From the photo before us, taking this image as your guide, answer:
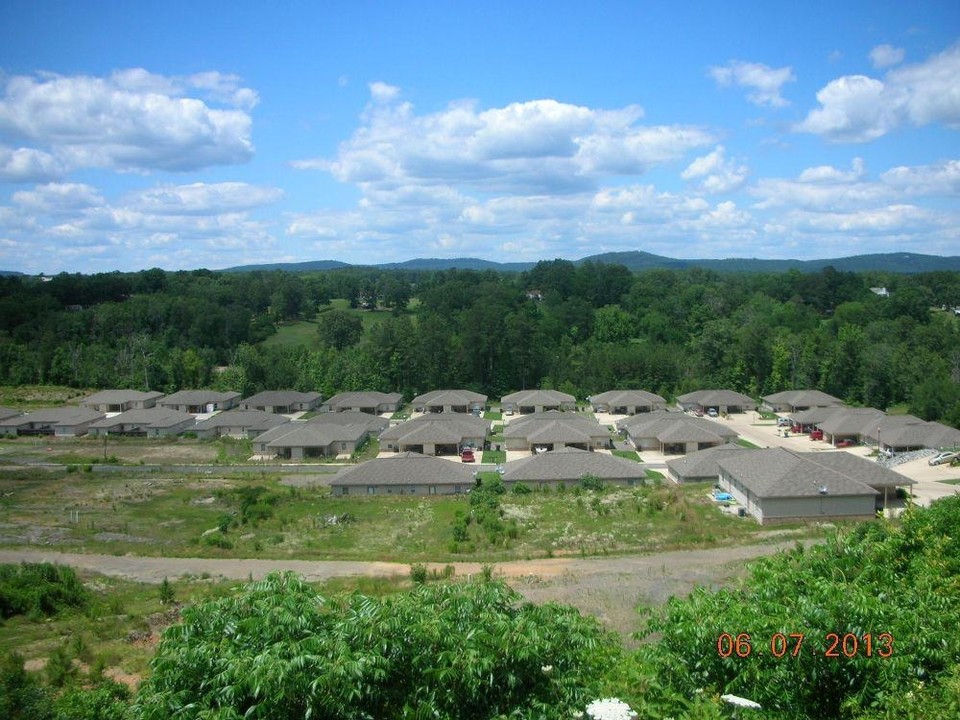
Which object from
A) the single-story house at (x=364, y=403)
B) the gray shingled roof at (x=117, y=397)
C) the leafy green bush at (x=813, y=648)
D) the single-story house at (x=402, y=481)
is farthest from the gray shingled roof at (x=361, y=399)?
the leafy green bush at (x=813, y=648)

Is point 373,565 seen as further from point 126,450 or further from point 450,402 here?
point 450,402

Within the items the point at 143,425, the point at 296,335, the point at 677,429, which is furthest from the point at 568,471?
the point at 296,335

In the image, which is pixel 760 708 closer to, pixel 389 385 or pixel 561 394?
pixel 561 394

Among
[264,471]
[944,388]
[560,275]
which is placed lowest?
[264,471]

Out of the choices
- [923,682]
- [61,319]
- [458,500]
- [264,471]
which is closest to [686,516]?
[458,500]

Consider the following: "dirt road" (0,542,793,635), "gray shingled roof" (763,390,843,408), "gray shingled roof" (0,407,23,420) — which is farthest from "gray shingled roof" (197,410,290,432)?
"gray shingled roof" (763,390,843,408)

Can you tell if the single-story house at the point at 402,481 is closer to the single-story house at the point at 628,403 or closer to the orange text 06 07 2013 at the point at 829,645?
the orange text 06 07 2013 at the point at 829,645
